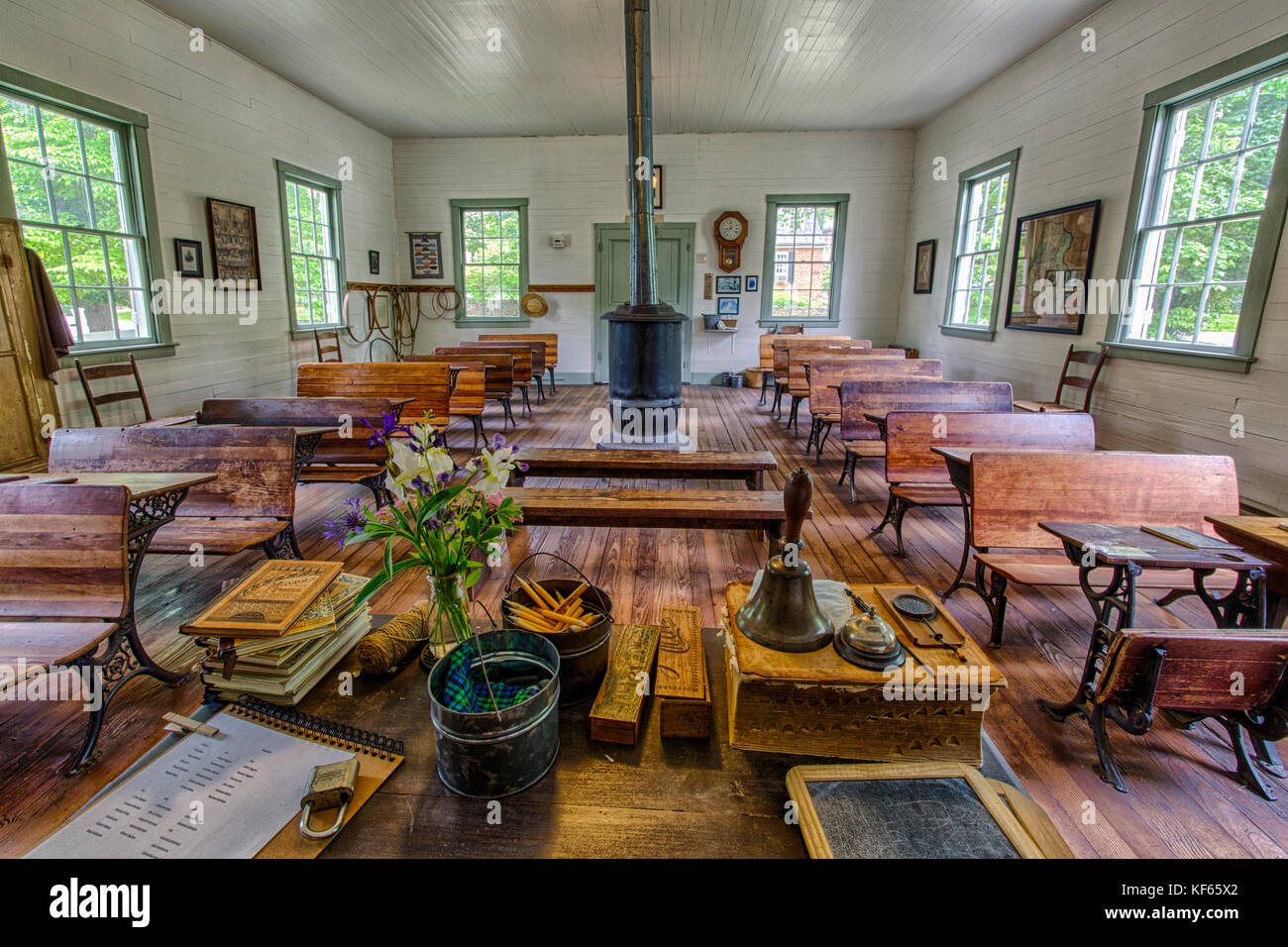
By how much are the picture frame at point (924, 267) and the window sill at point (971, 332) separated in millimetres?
807

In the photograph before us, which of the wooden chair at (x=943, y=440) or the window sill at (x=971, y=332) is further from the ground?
the window sill at (x=971, y=332)

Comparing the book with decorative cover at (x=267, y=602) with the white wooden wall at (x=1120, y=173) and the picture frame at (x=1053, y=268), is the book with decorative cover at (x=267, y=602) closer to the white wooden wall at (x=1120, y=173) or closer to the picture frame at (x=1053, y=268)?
the white wooden wall at (x=1120, y=173)

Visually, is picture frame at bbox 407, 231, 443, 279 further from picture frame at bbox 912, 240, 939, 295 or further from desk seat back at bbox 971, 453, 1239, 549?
desk seat back at bbox 971, 453, 1239, 549

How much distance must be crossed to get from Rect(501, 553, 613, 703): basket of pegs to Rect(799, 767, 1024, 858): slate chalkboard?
42cm

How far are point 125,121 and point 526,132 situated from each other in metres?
5.47

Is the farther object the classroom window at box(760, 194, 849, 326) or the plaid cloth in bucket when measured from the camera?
the classroom window at box(760, 194, 849, 326)

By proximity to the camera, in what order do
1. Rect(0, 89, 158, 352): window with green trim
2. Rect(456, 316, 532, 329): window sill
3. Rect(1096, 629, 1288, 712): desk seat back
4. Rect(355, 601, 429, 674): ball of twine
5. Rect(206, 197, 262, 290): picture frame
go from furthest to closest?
Rect(456, 316, 532, 329): window sill → Rect(206, 197, 262, 290): picture frame → Rect(0, 89, 158, 352): window with green trim → Rect(1096, 629, 1288, 712): desk seat back → Rect(355, 601, 429, 674): ball of twine

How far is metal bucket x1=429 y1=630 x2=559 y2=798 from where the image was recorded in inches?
35.2

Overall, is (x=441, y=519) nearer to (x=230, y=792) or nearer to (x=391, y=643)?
(x=391, y=643)

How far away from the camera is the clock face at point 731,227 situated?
9359mm

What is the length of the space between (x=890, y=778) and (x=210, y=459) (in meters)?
3.13

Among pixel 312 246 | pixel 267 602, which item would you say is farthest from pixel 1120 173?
pixel 312 246

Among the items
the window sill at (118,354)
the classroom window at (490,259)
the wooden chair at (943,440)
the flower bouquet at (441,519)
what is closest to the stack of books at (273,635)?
the flower bouquet at (441,519)

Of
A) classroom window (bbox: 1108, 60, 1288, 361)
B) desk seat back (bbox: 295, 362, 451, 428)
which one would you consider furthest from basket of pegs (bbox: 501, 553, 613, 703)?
classroom window (bbox: 1108, 60, 1288, 361)
